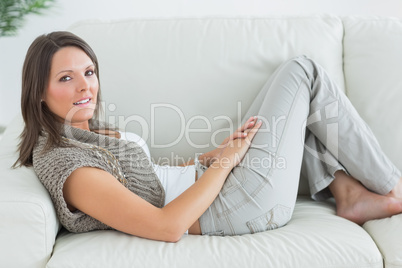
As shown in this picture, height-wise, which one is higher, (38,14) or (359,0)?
(359,0)

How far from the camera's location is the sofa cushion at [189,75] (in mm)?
1802

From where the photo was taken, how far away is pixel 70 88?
1.41 m

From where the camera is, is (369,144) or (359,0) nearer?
(369,144)

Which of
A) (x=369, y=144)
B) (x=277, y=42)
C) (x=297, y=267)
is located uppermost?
(x=277, y=42)

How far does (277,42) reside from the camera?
1848 millimetres

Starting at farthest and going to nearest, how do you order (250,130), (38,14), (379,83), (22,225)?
(38,14) < (379,83) < (250,130) < (22,225)

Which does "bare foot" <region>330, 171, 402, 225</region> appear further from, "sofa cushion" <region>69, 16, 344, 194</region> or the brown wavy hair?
the brown wavy hair

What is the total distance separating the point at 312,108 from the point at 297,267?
1.88ft

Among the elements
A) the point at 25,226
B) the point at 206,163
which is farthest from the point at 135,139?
the point at 25,226

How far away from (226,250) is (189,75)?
31.2 inches

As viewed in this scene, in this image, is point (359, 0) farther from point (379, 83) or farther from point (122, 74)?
point (122, 74)

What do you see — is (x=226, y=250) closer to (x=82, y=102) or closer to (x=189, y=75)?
(x=82, y=102)

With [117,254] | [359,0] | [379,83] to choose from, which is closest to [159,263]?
[117,254]

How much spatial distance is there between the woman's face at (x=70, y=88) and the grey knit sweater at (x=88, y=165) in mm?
51
